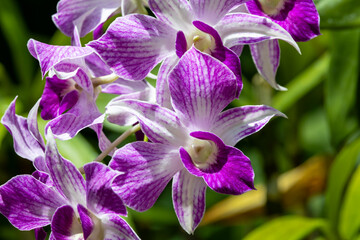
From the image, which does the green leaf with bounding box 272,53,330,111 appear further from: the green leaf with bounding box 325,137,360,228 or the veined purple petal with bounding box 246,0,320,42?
the veined purple petal with bounding box 246,0,320,42

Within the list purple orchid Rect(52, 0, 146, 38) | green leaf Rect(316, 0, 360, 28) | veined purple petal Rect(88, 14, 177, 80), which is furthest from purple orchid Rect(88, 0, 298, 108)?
green leaf Rect(316, 0, 360, 28)

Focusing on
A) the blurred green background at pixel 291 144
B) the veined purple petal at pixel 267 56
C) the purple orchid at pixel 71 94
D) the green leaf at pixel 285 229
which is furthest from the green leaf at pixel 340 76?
the purple orchid at pixel 71 94

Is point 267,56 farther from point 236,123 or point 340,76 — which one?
point 340,76

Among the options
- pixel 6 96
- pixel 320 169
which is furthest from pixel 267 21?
pixel 6 96

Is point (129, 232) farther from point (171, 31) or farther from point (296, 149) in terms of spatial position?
point (296, 149)

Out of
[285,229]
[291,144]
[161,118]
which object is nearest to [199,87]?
[161,118]

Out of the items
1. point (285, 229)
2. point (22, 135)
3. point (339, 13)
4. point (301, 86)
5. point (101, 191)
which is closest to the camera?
point (101, 191)
